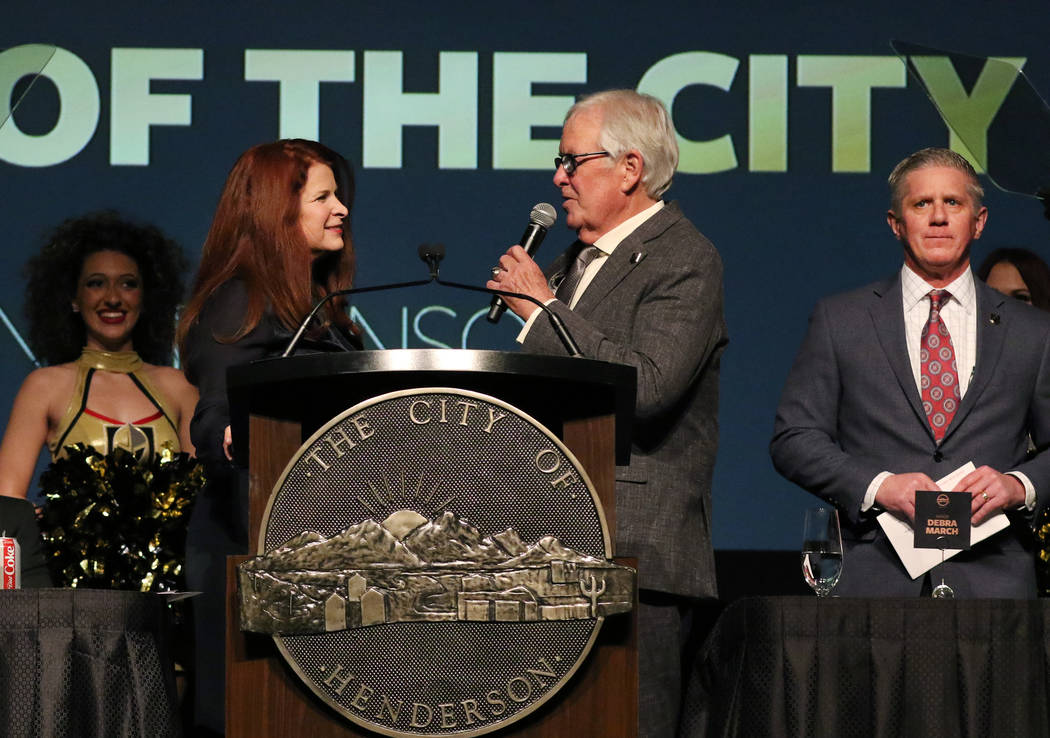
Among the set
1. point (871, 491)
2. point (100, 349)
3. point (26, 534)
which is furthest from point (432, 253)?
point (100, 349)

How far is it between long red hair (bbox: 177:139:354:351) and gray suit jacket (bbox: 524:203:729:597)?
1.49 feet

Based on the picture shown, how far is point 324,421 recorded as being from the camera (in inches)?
73.4

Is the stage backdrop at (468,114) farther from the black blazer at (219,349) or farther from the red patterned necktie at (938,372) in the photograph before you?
the black blazer at (219,349)

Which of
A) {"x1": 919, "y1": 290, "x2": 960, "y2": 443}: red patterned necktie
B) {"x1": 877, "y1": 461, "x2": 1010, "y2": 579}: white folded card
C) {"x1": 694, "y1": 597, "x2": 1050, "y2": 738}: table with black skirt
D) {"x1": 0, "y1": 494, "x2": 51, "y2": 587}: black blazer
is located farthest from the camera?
{"x1": 0, "y1": 494, "x2": 51, "y2": 587}: black blazer

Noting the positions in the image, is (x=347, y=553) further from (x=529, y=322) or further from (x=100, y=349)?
(x=100, y=349)

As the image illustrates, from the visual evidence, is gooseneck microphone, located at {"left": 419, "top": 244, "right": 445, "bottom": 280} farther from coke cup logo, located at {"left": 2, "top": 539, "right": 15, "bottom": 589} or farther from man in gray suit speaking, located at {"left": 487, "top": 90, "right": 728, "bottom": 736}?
coke cup logo, located at {"left": 2, "top": 539, "right": 15, "bottom": 589}

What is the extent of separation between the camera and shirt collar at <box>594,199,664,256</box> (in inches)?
113

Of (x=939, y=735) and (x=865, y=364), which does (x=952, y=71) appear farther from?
(x=939, y=735)

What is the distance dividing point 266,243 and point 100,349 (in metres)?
2.31

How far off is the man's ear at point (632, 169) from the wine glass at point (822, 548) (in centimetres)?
69

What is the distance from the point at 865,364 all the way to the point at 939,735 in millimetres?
1049

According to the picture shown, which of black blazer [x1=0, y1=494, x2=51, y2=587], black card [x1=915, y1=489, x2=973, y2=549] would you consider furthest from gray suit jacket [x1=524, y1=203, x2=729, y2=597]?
black blazer [x1=0, y1=494, x2=51, y2=587]

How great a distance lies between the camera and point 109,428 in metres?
4.60

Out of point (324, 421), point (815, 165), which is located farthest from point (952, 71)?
point (324, 421)
